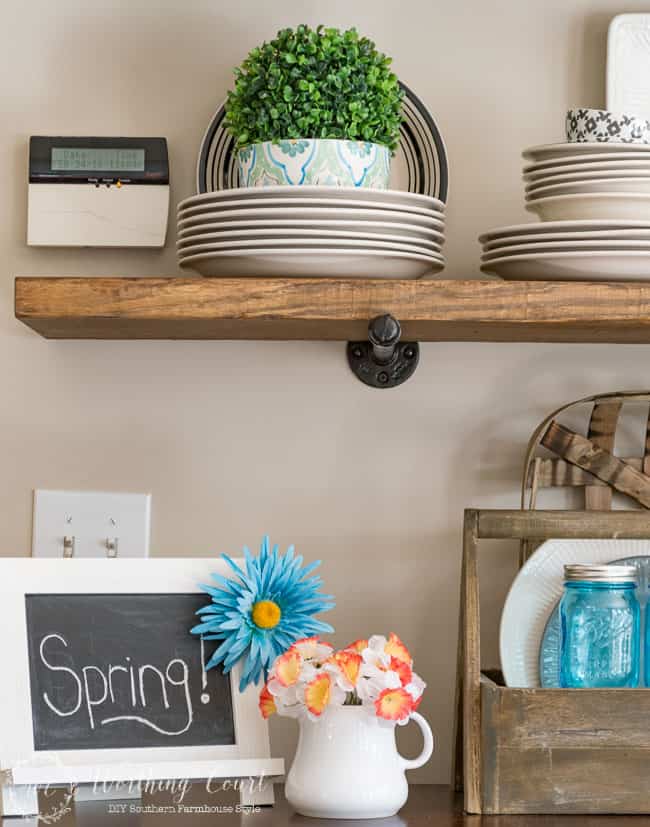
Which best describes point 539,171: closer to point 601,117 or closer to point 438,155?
point 601,117

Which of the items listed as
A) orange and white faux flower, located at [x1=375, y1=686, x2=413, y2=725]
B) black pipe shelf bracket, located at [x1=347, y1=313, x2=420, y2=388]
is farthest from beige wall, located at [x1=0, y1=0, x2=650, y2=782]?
orange and white faux flower, located at [x1=375, y1=686, x2=413, y2=725]

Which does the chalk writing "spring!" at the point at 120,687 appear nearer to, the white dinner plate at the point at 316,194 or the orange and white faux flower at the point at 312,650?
the orange and white faux flower at the point at 312,650

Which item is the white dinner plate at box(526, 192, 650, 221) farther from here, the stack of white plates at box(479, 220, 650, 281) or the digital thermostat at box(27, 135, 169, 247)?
the digital thermostat at box(27, 135, 169, 247)

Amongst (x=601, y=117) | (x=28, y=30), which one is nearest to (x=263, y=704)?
(x=601, y=117)

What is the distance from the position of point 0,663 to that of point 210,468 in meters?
0.34

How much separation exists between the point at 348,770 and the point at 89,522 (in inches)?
17.3

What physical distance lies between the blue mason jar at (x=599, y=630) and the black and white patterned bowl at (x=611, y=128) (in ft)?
1.42

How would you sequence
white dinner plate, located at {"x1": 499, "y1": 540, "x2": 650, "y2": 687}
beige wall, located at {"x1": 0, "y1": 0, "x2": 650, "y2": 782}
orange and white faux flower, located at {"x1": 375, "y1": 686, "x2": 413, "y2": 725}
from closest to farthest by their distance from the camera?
orange and white faux flower, located at {"x1": 375, "y1": 686, "x2": 413, "y2": 725} → white dinner plate, located at {"x1": 499, "y1": 540, "x2": 650, "y2": 687} → beige wall, located at {"x1": 0, "y1": 0, "x2": 650, "y2": 782}

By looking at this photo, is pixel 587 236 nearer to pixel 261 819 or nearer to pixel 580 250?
pixel 580 250

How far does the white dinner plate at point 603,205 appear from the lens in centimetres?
116

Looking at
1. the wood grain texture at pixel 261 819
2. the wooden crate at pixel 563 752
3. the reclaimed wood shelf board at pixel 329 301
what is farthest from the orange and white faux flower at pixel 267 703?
the reclaimed wood shelf board at pixel 329 301

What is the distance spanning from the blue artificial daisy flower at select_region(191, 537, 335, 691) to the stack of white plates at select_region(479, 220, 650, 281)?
0.38 meters

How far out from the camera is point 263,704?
115cm

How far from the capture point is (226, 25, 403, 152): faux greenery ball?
115 cm
